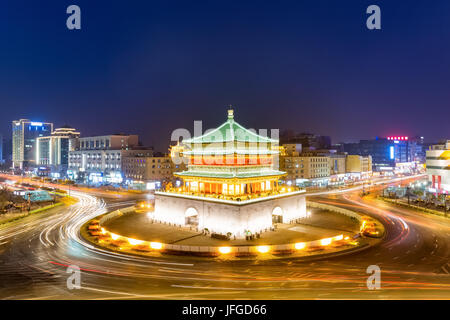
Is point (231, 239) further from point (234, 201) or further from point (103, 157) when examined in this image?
point (103, 157)

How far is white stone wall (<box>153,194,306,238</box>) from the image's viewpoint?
43.3 metres

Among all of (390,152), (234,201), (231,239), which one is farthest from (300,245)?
(390,152)

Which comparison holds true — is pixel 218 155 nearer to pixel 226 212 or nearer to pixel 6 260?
pixel 226 212

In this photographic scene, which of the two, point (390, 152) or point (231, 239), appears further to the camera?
point (390, 152)

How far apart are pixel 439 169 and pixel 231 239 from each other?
259ft

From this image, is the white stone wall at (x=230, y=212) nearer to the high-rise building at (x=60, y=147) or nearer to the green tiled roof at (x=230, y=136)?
the green tiled roof at (x=230, y=136)

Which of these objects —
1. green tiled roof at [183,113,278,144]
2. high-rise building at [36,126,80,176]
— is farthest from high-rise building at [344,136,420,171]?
high-rise building at [36,126,80,176]

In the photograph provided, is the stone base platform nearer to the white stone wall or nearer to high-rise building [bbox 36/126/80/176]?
the white stone wall

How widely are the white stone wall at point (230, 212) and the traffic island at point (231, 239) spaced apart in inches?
55.7

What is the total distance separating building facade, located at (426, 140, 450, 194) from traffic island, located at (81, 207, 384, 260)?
51204 millimetres

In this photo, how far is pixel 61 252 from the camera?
121ft

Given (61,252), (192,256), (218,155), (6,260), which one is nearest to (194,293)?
(192,256)

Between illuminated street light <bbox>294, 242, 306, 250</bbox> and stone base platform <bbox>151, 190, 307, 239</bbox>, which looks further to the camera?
stone base platform <bbox>151, 190, 307, 239</bbox>

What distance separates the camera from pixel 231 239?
139 feet
